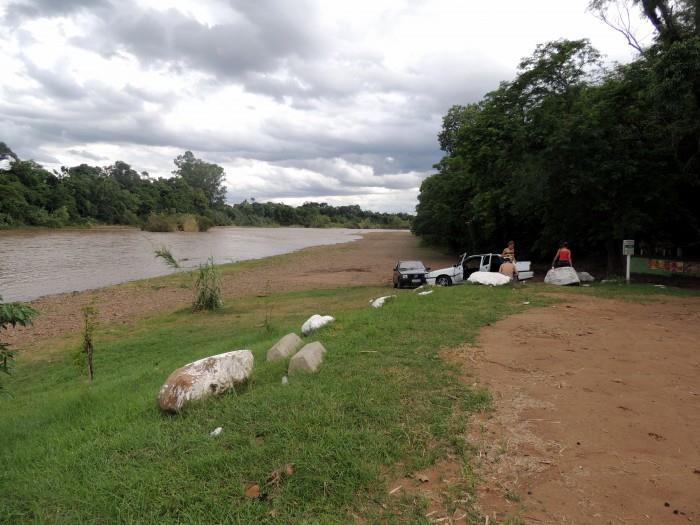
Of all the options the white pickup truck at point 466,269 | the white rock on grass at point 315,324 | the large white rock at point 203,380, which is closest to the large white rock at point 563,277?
the white pickup truck at point 466,269

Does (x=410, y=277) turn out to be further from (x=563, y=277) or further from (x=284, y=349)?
(x=284, y=349)

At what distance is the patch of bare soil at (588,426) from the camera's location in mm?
3082

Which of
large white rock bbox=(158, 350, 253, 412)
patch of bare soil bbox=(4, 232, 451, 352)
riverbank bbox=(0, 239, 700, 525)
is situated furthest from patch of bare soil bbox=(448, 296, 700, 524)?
patch of bare soil bbox=(4, 232, 451, 352)

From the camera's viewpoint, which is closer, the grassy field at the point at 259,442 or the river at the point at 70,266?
the grassy field at the point at 259,442

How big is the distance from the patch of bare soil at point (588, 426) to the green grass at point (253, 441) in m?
0.45

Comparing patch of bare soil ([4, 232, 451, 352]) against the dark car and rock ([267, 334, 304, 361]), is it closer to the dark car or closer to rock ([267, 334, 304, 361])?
the dark car

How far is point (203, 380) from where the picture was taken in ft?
16.3

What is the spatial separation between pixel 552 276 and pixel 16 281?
2827 centimetres

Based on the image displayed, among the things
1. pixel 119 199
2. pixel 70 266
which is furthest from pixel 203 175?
pixel 70 266

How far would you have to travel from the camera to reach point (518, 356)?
645 cm

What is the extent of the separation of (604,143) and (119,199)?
308 feet

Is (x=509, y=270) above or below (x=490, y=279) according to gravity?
above

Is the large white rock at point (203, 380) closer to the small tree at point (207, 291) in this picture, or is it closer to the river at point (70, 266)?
the small tree at point (207, 291)

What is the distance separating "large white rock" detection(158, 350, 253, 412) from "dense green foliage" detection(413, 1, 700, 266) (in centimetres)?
1303
